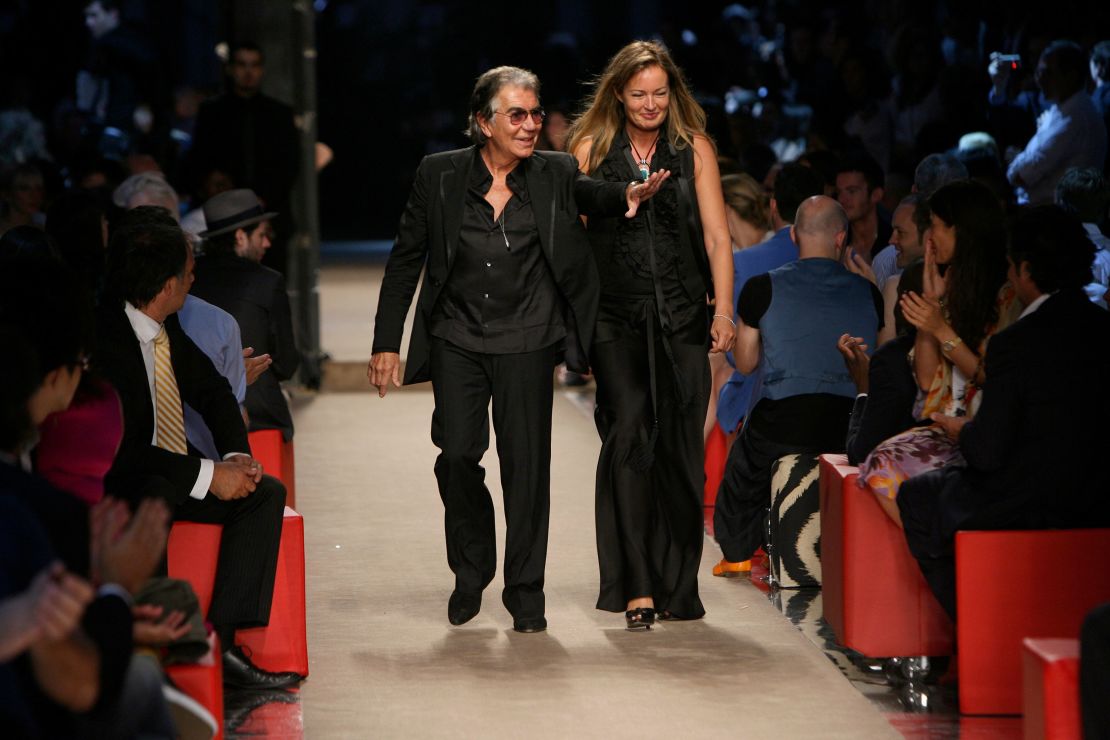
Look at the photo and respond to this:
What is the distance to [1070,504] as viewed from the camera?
443cm

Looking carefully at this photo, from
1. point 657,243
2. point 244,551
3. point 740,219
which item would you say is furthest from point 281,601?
point 740,219

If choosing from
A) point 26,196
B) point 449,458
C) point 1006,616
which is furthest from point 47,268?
point 26,196

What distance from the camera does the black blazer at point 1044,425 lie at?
4.36m

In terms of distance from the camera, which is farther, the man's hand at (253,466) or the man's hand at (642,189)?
the man's hand at (642,189)

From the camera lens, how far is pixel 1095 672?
3469 mm

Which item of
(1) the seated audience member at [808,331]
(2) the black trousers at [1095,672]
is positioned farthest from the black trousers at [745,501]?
(2) the black trousers at [1095,672]

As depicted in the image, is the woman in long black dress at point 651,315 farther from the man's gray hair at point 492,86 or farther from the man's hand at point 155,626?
the man's hand at point 155,626

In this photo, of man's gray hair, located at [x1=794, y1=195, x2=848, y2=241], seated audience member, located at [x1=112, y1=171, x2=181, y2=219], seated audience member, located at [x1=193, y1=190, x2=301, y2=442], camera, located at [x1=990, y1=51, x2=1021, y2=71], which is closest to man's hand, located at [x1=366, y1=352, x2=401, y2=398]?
Answer: seated audience member, located at [x1=193, y1=190, x2=301, y2=442]

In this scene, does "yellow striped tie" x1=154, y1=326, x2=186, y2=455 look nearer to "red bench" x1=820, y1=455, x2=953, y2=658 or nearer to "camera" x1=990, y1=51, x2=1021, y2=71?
"red bench" x1=820, y1=455, x2=953, y2=658

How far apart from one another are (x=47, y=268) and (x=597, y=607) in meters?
2.45

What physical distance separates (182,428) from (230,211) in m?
2.28

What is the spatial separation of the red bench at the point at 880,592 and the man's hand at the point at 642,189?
36.8 inches

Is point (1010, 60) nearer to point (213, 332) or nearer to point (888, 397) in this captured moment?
point (888, 397)

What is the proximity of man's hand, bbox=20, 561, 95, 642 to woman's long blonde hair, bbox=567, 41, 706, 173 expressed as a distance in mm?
A: 3052
